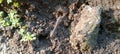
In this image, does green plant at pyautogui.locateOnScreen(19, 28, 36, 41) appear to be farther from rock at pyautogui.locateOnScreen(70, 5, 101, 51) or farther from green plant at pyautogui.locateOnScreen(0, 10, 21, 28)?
rock at pyautogui.locateOnScreen(70, 5, 101, 51)

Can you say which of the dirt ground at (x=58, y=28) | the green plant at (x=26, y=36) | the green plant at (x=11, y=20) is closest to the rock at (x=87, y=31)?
the dirt ground at (x=58, y=28)

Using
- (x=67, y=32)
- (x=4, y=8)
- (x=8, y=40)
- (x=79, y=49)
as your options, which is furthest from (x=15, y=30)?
(x=79, y=49)

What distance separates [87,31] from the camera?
216cm

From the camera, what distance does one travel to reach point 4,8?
2.45m

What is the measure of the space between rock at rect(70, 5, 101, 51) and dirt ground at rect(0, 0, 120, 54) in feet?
0.20

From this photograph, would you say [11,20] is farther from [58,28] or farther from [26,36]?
[58,28]

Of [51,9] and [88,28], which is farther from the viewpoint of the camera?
[51,9]

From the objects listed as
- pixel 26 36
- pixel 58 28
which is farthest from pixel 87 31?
pixel 26 36

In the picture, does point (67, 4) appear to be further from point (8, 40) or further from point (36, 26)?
point (8, 40)

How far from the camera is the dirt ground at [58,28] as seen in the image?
7.36 feet

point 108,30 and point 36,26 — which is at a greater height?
point 36,26

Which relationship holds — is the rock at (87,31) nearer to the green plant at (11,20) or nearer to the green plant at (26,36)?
the green plant at (26,36)

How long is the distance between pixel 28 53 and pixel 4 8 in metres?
0.56

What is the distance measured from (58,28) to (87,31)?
309mm
